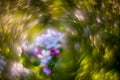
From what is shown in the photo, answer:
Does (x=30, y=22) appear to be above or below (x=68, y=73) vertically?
above

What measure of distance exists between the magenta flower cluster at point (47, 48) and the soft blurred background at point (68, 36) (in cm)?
1

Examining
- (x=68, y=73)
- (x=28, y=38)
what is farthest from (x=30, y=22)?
(x=68, y=73)

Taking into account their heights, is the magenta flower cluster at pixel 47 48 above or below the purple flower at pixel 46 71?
above

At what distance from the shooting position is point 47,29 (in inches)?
34.8

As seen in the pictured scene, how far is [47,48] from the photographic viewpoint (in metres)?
0.89

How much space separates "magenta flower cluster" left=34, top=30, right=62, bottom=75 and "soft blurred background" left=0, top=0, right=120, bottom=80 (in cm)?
1

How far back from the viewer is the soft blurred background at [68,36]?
898 mm

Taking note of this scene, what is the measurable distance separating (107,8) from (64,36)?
0.23 meters

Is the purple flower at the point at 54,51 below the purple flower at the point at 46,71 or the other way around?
the other way around

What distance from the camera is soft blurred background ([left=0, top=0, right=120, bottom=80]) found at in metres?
0.90

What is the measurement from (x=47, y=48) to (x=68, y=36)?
66mm

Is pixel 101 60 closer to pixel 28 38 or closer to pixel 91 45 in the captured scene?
pixel 91 45

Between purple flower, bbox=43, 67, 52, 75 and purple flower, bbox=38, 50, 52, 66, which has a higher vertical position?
purple flower, bbox=38, 50, 52, 66

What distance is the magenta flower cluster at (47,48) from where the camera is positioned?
89 centimetres
